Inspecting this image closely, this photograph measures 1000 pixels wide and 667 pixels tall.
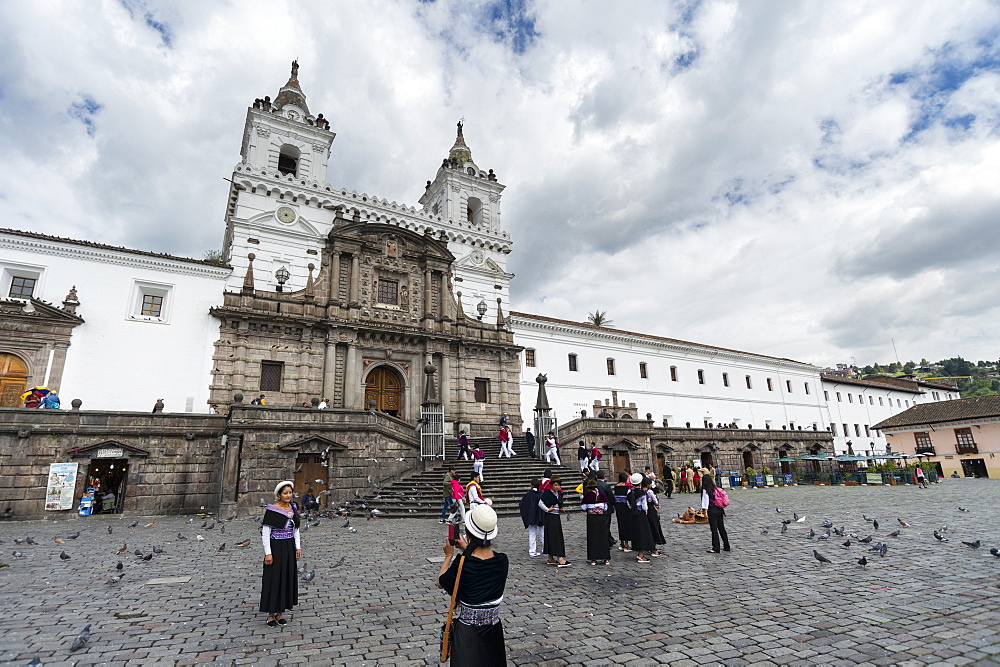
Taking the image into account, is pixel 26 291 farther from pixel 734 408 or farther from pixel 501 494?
pixel 734 408

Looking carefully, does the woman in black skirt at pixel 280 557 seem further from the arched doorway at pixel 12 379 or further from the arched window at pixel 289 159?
the arched window at pixel 289 159

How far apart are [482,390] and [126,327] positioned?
17192 mm

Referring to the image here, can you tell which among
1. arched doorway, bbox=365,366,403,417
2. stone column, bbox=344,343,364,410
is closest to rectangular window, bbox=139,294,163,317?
stone column, bbox=344,343,364,410

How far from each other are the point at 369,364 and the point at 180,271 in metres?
9.60

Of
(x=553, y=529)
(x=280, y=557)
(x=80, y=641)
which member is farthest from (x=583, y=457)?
(x=80, y=641)

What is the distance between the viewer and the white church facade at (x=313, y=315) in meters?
20.9

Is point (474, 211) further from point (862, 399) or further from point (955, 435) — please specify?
point (862, 399)

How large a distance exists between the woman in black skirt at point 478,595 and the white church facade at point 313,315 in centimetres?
2101

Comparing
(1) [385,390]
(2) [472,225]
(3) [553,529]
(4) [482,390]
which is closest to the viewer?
(3) [553,529]

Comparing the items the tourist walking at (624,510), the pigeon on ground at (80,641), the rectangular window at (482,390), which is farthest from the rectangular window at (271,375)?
the pigeon on ground at (80,641)

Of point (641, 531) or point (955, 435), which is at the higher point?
point (955, 435)

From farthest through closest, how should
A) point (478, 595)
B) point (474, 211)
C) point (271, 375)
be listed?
point (474, 211) < point (271, 375) < point (478, 595)

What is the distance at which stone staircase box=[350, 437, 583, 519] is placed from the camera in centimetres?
1755

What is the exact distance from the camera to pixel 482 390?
29219 mm
